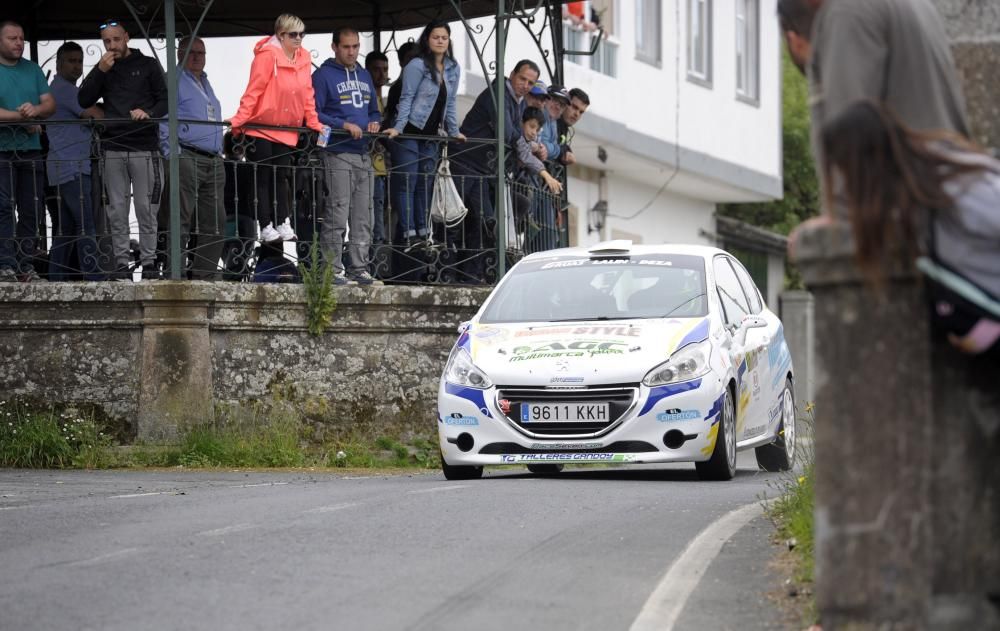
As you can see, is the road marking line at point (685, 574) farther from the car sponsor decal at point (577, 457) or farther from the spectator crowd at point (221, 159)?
the spectator crowd at point (221, 159)

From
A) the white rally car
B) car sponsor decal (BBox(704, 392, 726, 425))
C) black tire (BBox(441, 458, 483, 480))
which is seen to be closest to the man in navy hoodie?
the white rally car

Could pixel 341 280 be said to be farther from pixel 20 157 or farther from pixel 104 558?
pixel 104 558

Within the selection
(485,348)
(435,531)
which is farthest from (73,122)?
(435,531)

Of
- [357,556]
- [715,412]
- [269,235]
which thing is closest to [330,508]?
[357,556]

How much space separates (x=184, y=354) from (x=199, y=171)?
162 centimetres

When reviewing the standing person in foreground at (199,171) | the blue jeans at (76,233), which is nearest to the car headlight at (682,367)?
the standing person in foreground at (199,171)

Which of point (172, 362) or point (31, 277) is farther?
point (31, 277)

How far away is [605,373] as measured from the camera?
12.6 meters

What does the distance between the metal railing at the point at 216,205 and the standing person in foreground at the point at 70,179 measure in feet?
0.04

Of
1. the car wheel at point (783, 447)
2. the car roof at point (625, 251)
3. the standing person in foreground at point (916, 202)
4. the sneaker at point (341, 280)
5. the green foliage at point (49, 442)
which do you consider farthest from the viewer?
the sneaker at point (341, 280)

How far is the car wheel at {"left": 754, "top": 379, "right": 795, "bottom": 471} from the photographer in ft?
50.8

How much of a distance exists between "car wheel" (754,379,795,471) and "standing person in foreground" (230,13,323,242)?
14.5 feet

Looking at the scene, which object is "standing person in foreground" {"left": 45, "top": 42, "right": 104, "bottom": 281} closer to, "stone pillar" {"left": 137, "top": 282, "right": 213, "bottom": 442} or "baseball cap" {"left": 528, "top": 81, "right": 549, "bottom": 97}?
"stone pillar" {"left": 137, "top": 282, "right": 213, "bottom": 442}

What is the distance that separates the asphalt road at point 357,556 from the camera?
682 cm
